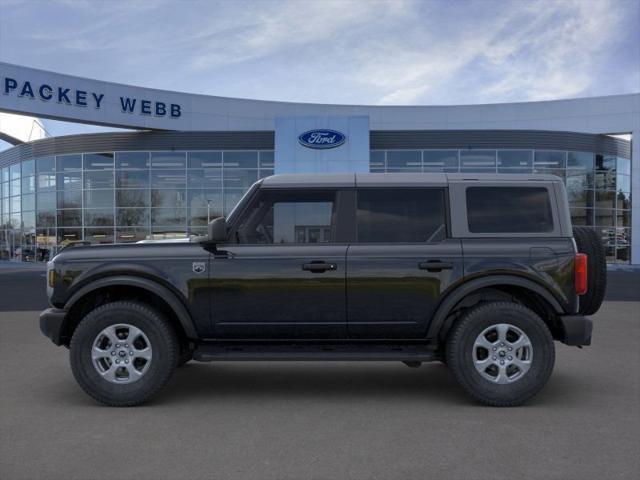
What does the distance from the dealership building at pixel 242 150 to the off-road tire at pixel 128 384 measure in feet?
64.3

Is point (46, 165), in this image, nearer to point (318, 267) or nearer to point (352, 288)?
point (318, 267)

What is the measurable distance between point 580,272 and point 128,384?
3.87 m

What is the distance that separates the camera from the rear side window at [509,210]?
4.73m

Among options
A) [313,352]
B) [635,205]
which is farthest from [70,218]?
[635,205]

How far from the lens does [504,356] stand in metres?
4.52

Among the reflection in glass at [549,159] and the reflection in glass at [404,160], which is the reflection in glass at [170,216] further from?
the reflection in glass at [549,159]

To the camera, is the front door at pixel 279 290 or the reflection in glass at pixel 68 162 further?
the reflection in glass at pixel 68 162

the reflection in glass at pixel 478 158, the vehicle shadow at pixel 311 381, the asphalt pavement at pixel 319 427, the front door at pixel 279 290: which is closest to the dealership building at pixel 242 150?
the reflection in glass at pixel 478 158

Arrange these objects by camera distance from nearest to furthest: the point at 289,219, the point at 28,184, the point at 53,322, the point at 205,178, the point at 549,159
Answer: the point at 53,322
the point at 289,219
the point at 549,159
the point at 205,178
the point at 28,184

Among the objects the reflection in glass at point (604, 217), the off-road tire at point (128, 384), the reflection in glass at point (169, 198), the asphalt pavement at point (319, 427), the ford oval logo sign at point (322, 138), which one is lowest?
the asphalt pavement at point (319, 427)

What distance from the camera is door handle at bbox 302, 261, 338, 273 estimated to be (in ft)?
15.0

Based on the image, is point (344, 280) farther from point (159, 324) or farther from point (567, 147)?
point (567, 147)

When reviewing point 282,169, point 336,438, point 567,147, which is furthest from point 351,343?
point 567,147

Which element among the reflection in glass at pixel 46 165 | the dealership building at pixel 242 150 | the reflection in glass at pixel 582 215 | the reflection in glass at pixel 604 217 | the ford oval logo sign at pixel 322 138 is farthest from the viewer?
the reflection in glass at pixel 604 217
